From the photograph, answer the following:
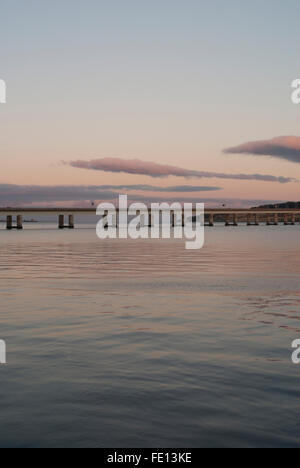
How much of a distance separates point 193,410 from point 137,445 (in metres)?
1.91

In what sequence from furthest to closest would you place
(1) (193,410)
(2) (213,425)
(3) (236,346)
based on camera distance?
(3) (236,346) < (1) (193,410) < (2) (213,425)

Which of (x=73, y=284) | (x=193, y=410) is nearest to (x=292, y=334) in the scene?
(x=193, y=410)

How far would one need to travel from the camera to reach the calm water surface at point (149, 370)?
9.24m

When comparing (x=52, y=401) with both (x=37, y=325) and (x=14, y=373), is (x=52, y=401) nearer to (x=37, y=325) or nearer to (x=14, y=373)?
(x=14, y=373)

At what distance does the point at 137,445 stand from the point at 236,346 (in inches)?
307

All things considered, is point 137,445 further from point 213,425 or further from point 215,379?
point 215,379

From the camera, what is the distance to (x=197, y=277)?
122 feet

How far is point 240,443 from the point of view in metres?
8.69

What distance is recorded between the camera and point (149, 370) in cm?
1322

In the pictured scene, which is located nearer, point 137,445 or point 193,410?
point 137,445

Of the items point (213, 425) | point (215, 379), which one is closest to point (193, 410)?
point (213, 425)

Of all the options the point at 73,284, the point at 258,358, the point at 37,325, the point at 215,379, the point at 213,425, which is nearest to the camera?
the point at 213,425

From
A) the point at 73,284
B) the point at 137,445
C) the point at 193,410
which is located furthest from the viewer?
the point at 73,284

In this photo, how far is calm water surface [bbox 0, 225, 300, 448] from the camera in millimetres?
9242
